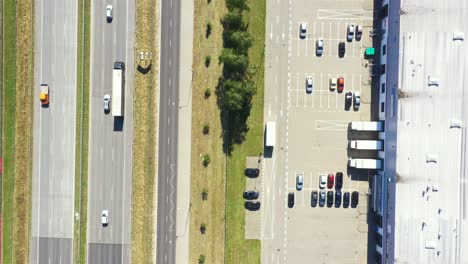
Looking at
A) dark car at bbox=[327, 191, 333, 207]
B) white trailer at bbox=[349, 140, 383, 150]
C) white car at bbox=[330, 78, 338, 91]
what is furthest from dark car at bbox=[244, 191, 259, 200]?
white car at bbox=[330, 78, 338, 91]

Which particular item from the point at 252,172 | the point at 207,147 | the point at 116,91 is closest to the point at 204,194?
the point at 207,147

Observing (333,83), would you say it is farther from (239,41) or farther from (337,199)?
(337,199)

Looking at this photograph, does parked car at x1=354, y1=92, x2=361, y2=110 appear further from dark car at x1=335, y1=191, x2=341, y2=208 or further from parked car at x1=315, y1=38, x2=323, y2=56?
dark car at x1=335, y1=191, x2=341, y2=208

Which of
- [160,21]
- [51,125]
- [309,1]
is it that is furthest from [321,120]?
[51,125]

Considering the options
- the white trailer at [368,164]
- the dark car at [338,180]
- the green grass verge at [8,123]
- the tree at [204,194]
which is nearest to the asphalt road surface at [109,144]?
the tree at [204,194]

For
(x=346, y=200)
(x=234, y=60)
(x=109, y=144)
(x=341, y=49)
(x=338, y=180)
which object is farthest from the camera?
(x=109, y=144)

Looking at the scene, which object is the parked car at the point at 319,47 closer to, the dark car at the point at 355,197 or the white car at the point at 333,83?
the white car at the point at 333,83
